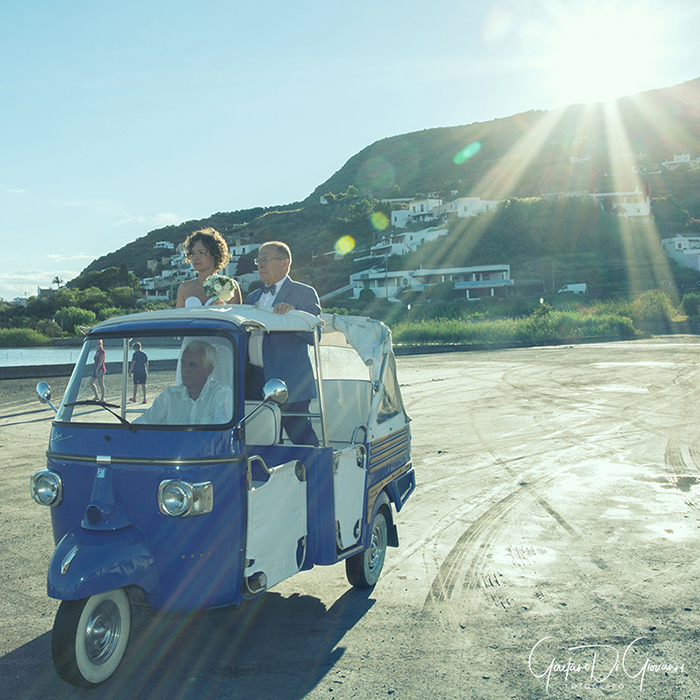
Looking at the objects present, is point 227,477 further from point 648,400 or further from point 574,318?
point 574,318

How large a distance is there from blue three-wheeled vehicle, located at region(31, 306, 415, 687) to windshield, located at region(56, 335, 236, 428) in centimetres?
1

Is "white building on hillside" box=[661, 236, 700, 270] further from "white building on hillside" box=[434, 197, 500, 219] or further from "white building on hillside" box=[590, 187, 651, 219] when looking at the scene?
"white building on hillside" box=[434, 197, 500, 219]

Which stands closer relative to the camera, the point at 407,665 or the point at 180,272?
the point at 407,665

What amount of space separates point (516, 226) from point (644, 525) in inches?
4487

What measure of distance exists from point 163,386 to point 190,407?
0.29 meters

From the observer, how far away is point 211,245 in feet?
18.4

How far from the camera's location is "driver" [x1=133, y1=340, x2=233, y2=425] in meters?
3.91

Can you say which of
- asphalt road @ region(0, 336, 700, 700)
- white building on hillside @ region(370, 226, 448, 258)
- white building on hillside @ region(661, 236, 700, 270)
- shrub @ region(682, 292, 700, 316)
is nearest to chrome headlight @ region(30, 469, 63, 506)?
asphalt road @ region(0, 336, 700, 700)

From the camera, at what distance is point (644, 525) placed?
6469mm

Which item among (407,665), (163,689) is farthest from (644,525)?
(163,689)

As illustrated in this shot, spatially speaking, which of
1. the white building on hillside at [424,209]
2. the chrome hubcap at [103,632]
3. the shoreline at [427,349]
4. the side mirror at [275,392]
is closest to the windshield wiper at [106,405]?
the side mirror at [275,392]

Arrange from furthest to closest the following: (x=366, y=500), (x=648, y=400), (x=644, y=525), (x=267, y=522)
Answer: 1. (x=648, y=400)
2. (x=644, y=525)
3. (x=366, y=500)
4. (x=267, y=522)

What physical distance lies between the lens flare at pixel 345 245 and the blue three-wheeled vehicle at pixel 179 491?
462 ft

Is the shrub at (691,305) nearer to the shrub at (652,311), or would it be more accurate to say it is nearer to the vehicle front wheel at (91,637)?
the shrub at (652,311)
